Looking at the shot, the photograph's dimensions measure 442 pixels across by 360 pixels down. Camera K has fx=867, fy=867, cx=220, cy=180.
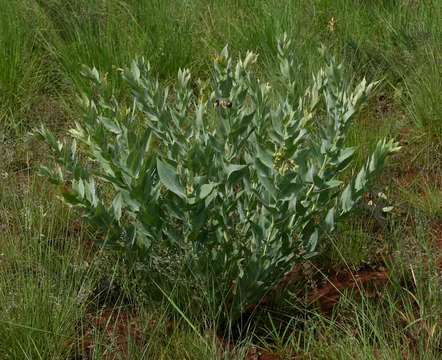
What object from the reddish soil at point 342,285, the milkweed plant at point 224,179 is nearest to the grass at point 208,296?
the reddish soil at point 342,285

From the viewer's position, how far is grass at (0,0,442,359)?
239 cm

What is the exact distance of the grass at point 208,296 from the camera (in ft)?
7.86

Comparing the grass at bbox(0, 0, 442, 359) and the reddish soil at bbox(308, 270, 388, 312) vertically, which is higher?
the grass at bbox(0, 0, 442, 359)

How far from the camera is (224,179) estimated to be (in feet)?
8.16

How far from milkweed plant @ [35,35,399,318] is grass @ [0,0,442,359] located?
134 millimetres

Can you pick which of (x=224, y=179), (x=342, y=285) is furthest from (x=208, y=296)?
(x=342, y=285)

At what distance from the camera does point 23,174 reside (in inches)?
142

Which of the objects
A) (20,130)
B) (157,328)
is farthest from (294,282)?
(20,130)

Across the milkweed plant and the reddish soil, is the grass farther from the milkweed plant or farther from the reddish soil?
the milkweed plant

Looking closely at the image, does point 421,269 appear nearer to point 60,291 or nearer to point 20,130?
point 60,291

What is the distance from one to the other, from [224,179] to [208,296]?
336mm

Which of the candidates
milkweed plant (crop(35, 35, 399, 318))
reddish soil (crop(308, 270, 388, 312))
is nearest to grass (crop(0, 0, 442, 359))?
reddish soil (crop(308, 270, 388, 312))

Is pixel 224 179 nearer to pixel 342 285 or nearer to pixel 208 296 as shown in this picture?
pixel 208 296

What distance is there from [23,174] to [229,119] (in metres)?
1.41
